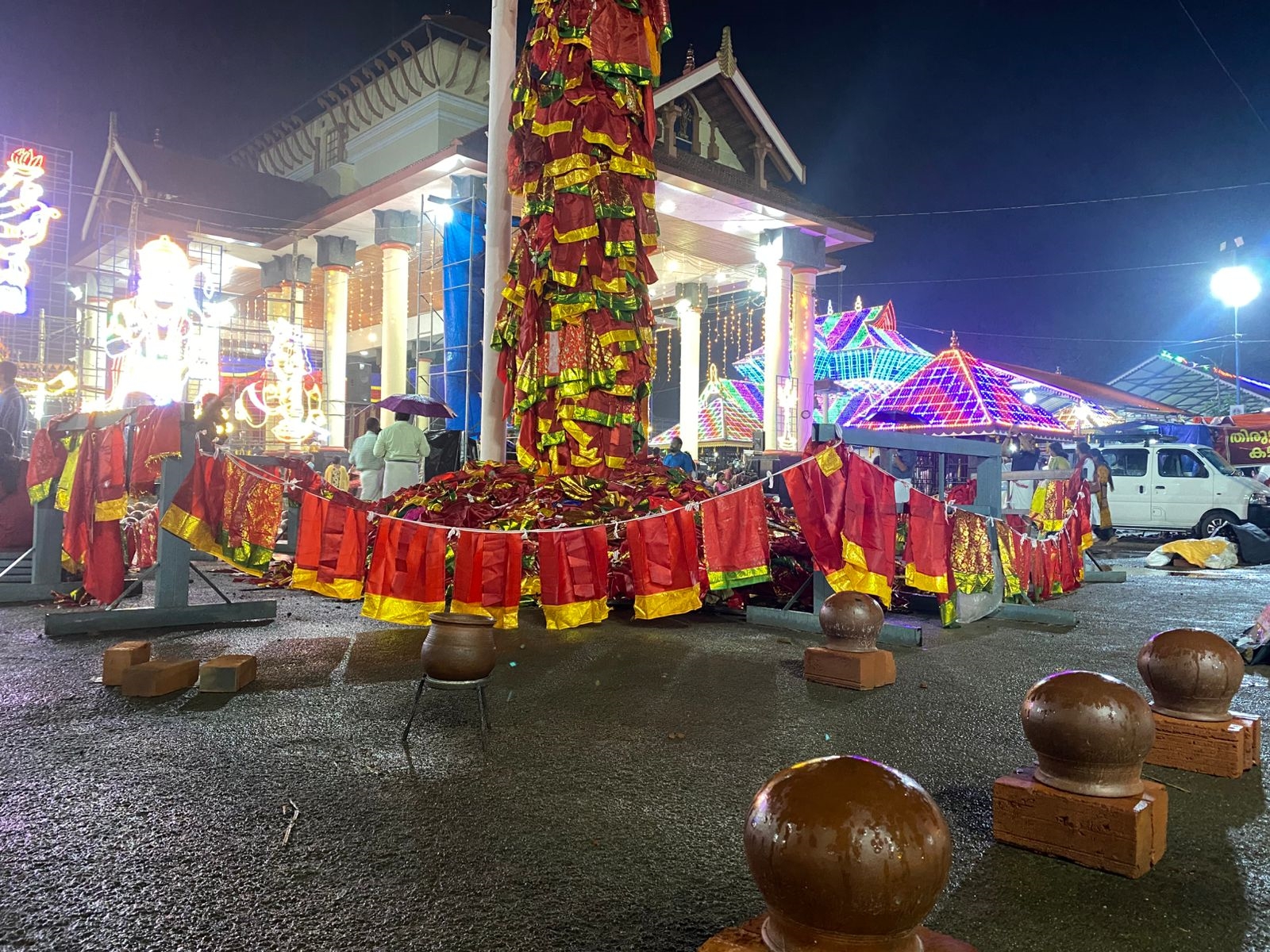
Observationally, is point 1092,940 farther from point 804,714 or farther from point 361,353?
point 361,353

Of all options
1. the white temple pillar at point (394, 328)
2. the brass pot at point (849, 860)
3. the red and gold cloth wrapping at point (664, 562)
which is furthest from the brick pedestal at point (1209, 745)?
the white temple pillar at point (394, 328)

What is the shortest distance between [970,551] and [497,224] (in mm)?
7825

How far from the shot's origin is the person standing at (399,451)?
11344 mm

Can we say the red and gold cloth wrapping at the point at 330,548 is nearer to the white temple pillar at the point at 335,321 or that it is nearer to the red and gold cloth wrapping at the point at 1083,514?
the red and gold cloth wrapping at the point at 1083,514

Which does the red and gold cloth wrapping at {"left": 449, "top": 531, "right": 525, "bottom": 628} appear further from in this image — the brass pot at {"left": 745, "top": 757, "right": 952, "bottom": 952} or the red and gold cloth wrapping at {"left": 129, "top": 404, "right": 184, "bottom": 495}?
the brass pot at {"left": 745, "top": 757, "right": 952, "bottom": 952}

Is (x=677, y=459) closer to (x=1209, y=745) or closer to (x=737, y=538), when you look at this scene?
(x=737, y=538)

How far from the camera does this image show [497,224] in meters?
11.8

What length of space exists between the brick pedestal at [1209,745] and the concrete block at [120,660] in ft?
17.2

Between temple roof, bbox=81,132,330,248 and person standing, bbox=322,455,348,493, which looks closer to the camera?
person standing, bbox=322,455,348,493

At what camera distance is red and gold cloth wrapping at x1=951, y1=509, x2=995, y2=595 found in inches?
275

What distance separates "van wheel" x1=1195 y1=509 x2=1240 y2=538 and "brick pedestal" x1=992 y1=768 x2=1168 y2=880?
15133 millimetres

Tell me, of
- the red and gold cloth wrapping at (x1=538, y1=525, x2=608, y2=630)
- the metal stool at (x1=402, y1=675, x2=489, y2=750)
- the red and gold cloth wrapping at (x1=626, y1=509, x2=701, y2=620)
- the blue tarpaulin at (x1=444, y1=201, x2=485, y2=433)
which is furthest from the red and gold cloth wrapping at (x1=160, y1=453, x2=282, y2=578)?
the blue tarpaulin at (x1=444, y1=201, x2=485, y2=433)

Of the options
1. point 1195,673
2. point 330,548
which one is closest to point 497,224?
point 330,548

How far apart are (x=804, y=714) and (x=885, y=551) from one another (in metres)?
2.35
